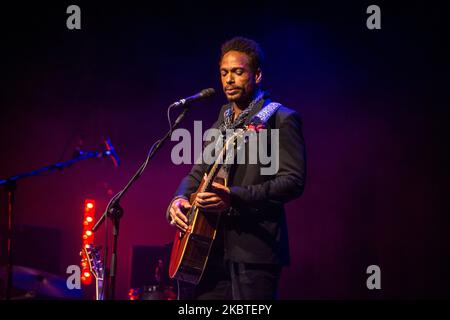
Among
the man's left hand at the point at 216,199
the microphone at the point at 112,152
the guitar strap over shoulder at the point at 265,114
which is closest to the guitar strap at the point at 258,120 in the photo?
the guitar strap over shoulder at the point at 265,114

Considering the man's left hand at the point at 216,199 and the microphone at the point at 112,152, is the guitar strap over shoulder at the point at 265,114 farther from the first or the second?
the microphone at the point at 112,152

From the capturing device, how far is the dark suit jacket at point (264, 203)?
2.60 meters

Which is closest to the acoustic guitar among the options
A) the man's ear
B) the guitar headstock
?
the man's ear

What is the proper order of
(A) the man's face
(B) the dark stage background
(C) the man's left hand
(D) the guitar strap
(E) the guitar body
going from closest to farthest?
(C) the man's left hand
(E) the guitar body
(D) the guitar strap
(A) the man's face
(B) the dark stage background

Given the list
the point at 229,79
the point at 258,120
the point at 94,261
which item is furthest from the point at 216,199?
the point at 94,261

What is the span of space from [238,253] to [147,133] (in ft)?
12.2

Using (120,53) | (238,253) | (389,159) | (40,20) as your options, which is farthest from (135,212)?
(238,253)

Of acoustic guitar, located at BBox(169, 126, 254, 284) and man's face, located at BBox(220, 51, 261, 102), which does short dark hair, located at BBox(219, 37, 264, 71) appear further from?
acoustic guitar, located at BBox(169, 126, 254, 284)

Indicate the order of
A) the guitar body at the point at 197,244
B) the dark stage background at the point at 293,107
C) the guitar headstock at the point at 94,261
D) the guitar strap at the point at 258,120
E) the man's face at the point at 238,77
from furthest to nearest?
the dark stage background at the point at 293,107 < the guitar headstock at the point at 94,261 < the man's face at the point at 238,77 < the guitar strap at the point at 258,120 < the guitar body at the point at 197,244

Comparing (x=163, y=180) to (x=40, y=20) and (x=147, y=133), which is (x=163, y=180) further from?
(x=40, y=20)

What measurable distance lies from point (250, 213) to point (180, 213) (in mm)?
449

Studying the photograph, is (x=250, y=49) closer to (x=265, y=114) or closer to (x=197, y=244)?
(x=265, y=114)

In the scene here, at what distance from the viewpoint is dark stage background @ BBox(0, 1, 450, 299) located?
4.95 metres

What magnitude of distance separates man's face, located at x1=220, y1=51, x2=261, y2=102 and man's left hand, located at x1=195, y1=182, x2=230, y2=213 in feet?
2.28
